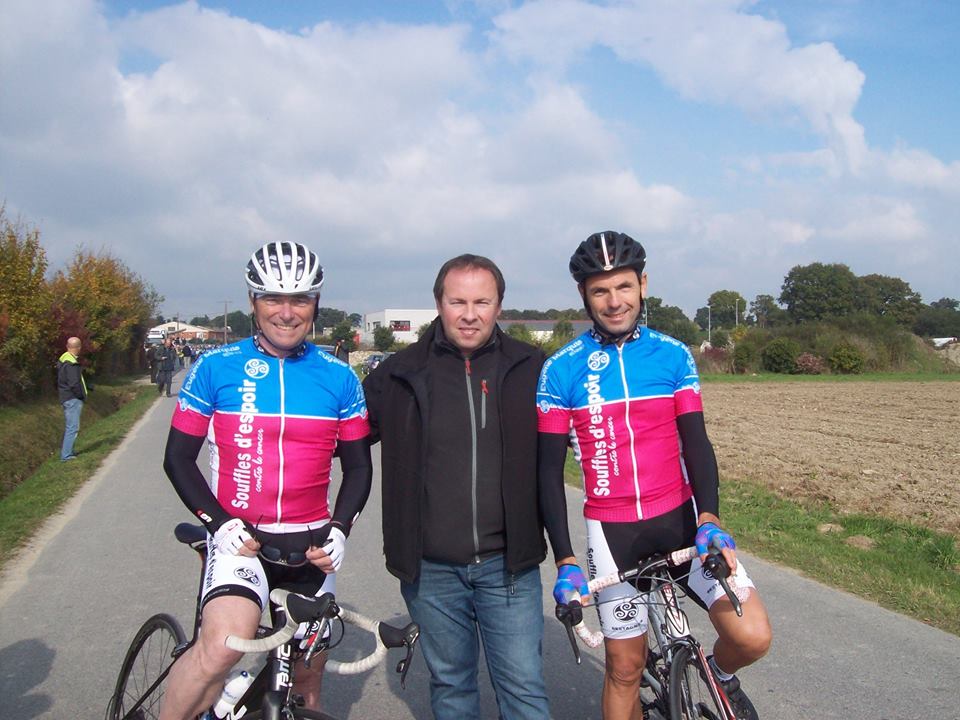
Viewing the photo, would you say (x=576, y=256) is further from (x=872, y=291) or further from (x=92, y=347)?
(x=872, y=291)

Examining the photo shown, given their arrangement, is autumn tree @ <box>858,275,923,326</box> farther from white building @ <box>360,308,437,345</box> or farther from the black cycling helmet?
the black cycling helmet

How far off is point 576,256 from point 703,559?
129 centimetres

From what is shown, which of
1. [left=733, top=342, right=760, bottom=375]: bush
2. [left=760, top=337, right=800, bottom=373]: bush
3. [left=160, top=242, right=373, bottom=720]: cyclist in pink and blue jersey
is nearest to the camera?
[left=160, top=242, right=373, bottom=720]: cyclist in pink and blue jersey

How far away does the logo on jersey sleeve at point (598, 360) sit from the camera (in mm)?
3184

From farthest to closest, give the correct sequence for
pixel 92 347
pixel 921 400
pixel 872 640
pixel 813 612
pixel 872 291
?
pixel 872 291
pixel 92 347
pixel 921 400
pixel 813 612
pixel 872 640

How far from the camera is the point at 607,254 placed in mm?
3240

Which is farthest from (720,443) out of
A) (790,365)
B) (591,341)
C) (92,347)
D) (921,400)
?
(790,365)

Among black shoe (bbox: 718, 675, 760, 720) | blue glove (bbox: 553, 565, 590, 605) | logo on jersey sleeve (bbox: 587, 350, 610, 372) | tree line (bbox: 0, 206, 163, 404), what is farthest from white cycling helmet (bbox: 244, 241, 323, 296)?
tree line (bbox: 0, 206, 163, 404)

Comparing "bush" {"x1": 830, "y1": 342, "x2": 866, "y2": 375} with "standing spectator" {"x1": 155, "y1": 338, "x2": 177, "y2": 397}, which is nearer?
"standing spectator" {"x1": 155, "y1": 338, "x2": 177, "y2": 397}

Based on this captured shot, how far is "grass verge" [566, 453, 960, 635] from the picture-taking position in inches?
232

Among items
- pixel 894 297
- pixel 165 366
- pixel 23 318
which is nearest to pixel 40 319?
pixel 23 318

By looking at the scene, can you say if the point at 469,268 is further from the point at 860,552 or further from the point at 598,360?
the point at 860,552

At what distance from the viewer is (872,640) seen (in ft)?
16.6

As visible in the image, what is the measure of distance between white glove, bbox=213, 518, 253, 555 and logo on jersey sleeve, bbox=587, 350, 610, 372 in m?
1.42
